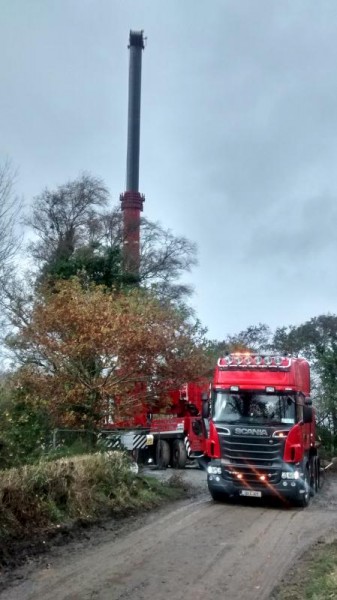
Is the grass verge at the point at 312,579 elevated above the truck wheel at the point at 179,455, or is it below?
below

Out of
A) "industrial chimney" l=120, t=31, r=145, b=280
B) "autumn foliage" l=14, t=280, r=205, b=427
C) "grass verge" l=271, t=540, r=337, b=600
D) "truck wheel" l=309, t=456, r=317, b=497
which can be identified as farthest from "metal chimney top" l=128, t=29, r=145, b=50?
"grass verge" l=271, t=540, r=337, b=600

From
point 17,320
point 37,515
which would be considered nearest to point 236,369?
point 37,515

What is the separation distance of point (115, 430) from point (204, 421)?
302cm

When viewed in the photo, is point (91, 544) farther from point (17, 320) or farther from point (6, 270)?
point (17, 320)

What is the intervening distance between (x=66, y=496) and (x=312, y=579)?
5.51 m

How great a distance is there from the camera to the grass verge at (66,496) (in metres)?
11.3

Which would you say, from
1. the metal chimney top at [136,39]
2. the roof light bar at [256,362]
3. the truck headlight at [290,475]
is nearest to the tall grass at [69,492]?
the truck headlight at [290,475]

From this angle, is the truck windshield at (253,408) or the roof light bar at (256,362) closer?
the truck windshield at (253,408)

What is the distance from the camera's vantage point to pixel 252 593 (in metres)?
8.59

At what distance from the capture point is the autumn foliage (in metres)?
18.1

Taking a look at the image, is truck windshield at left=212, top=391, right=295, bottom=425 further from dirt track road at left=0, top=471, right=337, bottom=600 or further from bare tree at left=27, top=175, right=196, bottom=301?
bare tree at left=27, top=175, right=196, bottom=301

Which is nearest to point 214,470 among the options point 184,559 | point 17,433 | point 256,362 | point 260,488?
point 260,488

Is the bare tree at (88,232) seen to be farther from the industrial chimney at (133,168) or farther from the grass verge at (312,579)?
the grass verge at (312,579)

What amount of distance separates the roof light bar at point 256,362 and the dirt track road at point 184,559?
3.62 m
